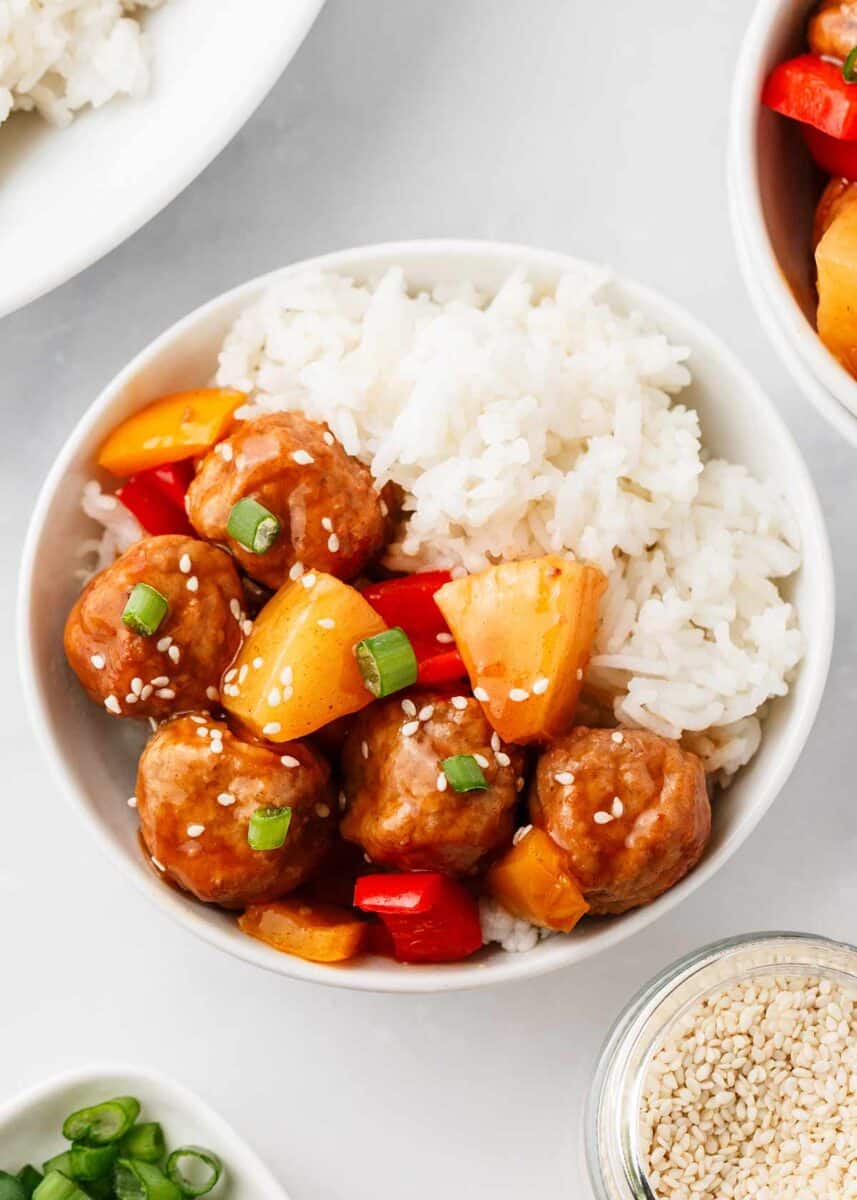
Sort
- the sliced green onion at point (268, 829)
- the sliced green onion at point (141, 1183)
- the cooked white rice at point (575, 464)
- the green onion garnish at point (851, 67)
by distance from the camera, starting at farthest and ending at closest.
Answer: the sliced green onion at point (141, 1183) → the cooked white rice at point (575, 464) → the sliced green onion at point (268, 829) → the green onion garnish at point (851, 67)

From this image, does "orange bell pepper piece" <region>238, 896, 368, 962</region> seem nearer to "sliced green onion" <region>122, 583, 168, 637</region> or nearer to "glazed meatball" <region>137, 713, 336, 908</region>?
"glazed meatball" <region>137, 713, 336, 908</region>

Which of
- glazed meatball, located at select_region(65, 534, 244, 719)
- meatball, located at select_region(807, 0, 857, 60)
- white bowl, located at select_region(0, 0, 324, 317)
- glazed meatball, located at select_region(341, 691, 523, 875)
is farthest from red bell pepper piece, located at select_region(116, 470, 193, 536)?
meatball, located at select_region(807, 0, 857, 60)

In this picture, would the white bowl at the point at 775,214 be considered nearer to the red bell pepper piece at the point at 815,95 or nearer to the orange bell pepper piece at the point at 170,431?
the red bell pepper piece at the point at 815,95

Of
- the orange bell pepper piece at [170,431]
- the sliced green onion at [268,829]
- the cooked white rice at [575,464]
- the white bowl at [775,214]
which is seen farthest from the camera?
the orange bell pepper piece at [170,431]

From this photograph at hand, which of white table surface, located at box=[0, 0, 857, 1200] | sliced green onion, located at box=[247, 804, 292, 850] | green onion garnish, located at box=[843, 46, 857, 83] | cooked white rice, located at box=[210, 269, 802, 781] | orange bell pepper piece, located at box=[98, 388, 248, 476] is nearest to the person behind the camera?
green onion garnish, located at box=[843, 46, 857, 83]

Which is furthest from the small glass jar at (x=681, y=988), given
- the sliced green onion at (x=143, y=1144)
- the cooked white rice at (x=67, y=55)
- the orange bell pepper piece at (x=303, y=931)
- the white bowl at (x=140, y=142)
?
the cooked white rice at (x=67, y=55)

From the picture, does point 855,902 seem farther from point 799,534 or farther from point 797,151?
point 797,151

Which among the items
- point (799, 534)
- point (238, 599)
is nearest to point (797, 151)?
point (799, 534)
